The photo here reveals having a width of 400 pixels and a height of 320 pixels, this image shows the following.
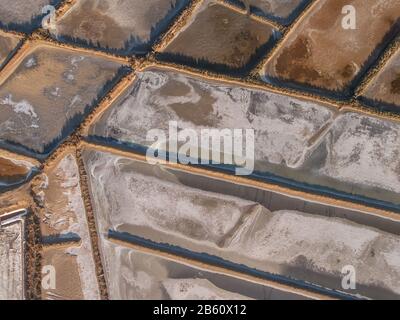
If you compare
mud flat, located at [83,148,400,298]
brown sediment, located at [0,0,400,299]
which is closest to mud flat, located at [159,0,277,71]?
brown sediment, located at [0,0,400,299]

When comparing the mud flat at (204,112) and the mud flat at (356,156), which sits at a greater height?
the mud flat at (204,112)

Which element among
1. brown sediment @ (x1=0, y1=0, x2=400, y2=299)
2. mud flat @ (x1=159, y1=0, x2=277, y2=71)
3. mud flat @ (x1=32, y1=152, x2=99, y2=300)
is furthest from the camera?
mud flat @ (x1=159, y1=0, x2=277, y2=71)

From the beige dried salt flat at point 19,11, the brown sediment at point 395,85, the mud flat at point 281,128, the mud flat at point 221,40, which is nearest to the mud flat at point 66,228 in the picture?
the mud flat at point 281,128

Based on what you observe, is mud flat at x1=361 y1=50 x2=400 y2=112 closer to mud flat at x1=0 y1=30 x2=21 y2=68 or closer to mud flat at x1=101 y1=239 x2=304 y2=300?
mud flat at x1=101 y1=239 x2=304 y2=300

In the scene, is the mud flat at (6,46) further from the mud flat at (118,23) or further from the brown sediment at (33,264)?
the brown sediment at (33,264)
